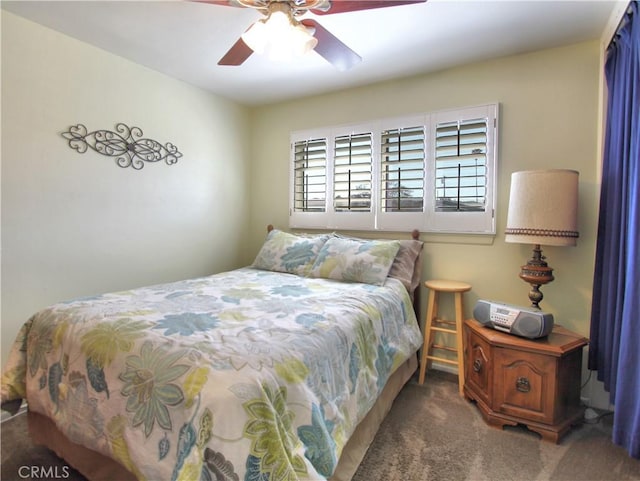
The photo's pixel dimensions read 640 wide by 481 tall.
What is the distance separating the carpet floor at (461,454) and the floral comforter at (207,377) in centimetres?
31

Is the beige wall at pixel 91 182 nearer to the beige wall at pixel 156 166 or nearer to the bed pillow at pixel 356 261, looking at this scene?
the beige wall at pixel 156 166

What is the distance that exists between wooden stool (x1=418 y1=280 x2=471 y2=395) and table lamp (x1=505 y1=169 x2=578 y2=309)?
516 millimetres

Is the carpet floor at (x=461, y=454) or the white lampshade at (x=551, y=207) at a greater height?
the white lampshade at (x=551, y=207)

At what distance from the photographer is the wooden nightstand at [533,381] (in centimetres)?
183

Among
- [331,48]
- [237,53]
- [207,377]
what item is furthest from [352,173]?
[207,377]

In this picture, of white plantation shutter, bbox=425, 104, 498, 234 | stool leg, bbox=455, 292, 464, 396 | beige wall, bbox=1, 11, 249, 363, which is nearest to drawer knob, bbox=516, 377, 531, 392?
stool leg, bbox=455, 292, 464, 396

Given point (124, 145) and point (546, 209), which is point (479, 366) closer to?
point (546, 209)

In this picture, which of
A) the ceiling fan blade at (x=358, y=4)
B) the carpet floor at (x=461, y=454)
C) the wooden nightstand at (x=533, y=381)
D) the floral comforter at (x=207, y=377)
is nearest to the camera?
the floral comforter at (x=207, y=377)

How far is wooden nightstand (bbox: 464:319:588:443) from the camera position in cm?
183

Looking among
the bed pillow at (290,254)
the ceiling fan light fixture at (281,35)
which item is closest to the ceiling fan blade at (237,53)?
the ceiling fan light fixture at (281,35)

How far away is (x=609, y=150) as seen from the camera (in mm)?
2010

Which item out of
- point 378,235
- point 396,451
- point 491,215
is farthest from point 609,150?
point 396,451

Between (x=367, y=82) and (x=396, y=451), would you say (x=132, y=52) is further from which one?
(x=396, y=451)

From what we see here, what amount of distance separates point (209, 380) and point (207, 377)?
0.05 ft
